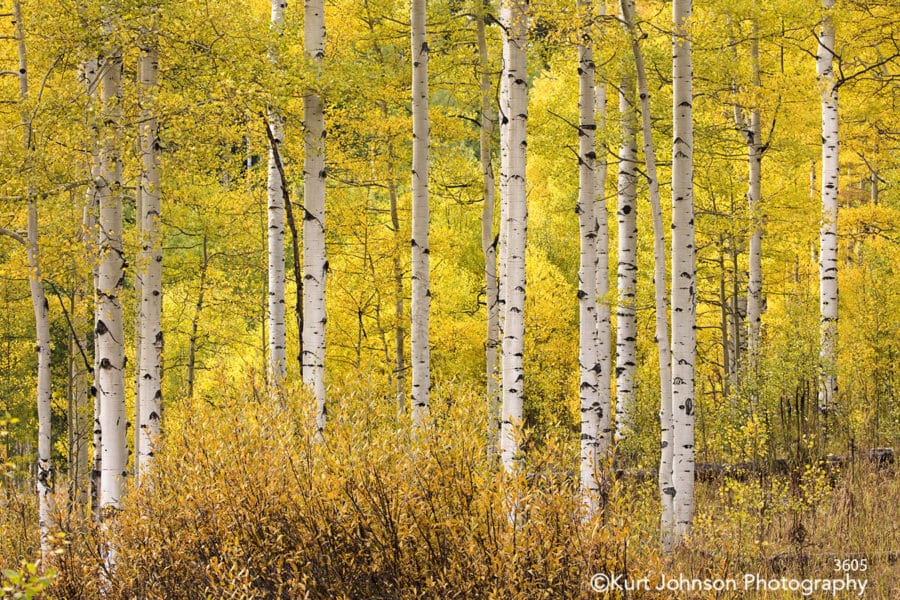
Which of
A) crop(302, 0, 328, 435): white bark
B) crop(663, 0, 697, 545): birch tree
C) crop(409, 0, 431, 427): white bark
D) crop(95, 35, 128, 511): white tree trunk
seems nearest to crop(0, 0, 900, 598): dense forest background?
crop(95, 35, 128, 511): white tree trunk

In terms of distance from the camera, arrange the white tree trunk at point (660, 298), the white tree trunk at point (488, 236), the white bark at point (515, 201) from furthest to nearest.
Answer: the white tree trunk at point (488, 236)
the white tree trunk at point (660, 298)
the white bark at point (515, 201)

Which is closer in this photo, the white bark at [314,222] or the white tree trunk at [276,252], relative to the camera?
the white bark at [314,222]

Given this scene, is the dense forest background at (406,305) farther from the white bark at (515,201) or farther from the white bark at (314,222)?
the white bark at (515,201)

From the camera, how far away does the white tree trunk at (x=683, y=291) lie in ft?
26.3

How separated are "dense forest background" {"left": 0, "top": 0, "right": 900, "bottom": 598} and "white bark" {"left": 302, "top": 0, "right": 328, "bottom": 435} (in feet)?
0.81

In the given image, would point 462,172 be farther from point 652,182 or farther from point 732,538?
point 732,538

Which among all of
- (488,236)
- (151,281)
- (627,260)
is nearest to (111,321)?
(151,281)

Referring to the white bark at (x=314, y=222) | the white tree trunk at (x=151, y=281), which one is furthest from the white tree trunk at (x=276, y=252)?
the white bark at (x=314, y=222)

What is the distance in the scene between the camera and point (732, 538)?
7082mm

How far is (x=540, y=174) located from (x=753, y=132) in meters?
8.72

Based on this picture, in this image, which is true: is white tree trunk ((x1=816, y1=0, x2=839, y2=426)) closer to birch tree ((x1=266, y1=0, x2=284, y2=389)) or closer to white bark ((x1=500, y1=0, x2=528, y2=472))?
white bark ((x1=500, y1=0, x2=528, y2=472))

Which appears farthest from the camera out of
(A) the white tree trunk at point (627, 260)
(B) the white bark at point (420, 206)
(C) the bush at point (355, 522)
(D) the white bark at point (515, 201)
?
(A) the white tree trunk at point (627, 260)

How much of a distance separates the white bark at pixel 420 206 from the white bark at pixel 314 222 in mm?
1630

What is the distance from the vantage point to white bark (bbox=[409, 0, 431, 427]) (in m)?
9.81
